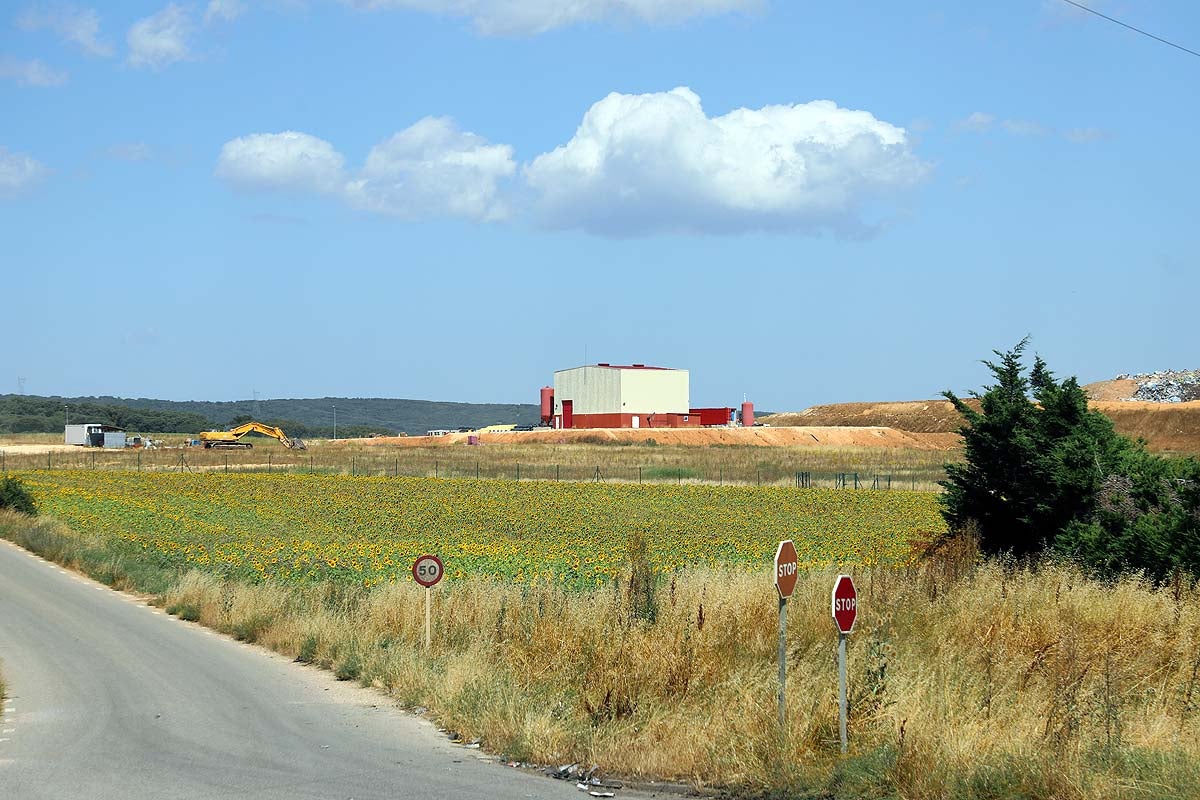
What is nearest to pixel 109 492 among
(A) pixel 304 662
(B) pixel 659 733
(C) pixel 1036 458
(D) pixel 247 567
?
(D) pixel 247 567

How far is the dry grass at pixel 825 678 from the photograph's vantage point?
8.05 m

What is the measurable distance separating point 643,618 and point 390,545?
53.5 feet

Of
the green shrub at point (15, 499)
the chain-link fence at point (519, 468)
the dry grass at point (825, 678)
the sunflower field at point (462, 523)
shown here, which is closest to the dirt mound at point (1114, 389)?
the chain-link fence at point (519, 468)

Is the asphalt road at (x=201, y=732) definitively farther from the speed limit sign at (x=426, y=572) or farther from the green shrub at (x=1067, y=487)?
the green shrub at (x=1067, y=487)

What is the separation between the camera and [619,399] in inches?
4245

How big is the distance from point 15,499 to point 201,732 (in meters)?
29.6

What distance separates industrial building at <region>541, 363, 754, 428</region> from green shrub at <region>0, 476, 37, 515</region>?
241 feet

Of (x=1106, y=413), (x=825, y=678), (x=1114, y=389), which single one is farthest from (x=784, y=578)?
(x=1114, y=389)

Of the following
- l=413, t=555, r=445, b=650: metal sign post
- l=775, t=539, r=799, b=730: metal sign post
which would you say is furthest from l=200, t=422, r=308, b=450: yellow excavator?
l=775, t=539, r=799, b=730: metal sign post

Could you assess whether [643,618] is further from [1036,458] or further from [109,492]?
[109,492]

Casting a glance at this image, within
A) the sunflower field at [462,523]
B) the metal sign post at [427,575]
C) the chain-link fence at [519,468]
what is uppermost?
the metal sign post at [427,575]

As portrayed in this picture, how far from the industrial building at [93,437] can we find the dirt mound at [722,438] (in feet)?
85.1

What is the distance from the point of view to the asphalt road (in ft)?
27.9

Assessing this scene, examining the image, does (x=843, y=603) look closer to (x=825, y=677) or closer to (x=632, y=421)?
(x=825, y=677)
